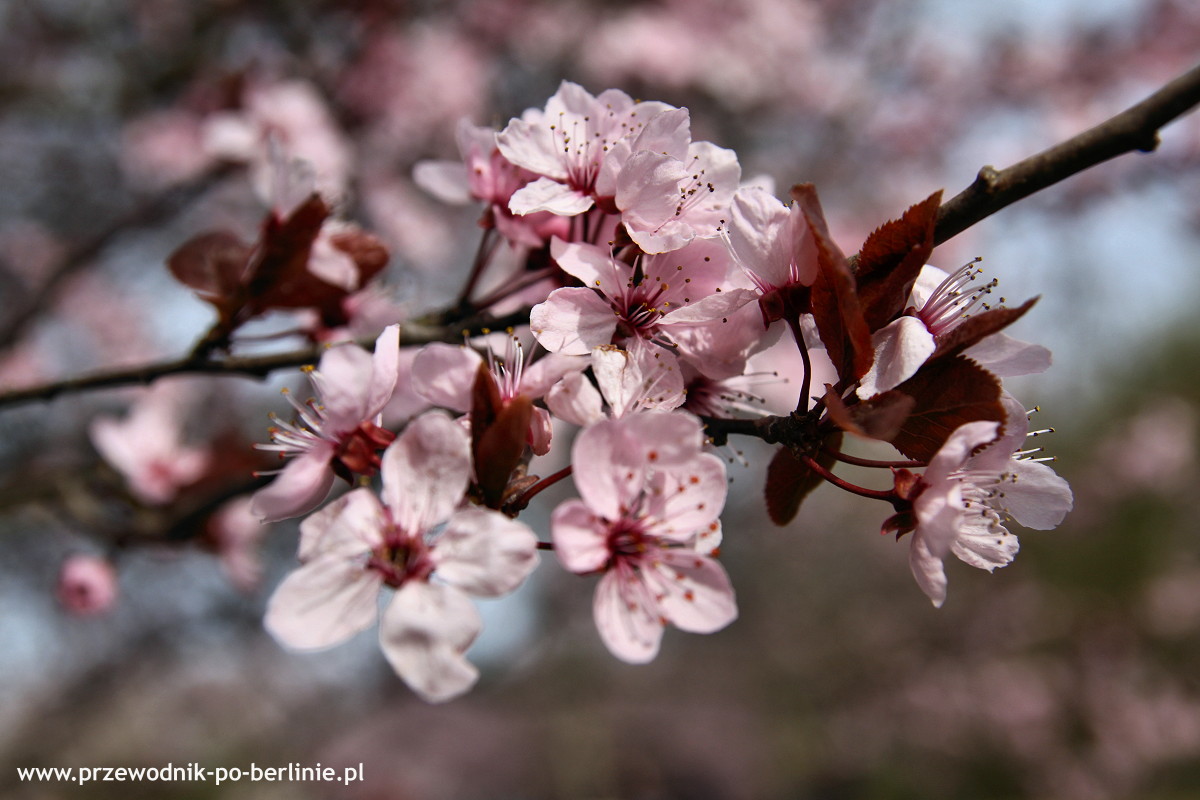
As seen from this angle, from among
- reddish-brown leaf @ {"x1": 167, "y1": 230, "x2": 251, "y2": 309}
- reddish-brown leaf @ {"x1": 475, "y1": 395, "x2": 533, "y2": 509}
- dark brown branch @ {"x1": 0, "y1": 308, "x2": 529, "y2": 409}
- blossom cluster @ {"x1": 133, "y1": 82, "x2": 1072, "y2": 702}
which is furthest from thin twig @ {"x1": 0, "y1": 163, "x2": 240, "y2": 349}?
reddish-brown leaf @ {"x1": 475, "y1": 395, "x2": 533, "y2": 509}

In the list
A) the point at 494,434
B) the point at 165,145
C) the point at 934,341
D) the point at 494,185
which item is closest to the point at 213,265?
the point at 494,185

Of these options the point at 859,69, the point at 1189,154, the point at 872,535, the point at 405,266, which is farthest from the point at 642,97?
the point at 872,535

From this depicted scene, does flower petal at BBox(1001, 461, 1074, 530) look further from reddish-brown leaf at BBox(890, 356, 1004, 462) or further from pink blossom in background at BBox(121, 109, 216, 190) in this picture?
pink blossom in background at BBox(121, 109, 216, 190)

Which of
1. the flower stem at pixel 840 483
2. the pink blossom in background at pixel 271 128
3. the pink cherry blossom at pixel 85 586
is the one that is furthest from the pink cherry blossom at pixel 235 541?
the flower stem at pixel 840 483

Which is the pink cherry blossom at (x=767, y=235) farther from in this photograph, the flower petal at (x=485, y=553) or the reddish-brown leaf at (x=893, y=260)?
the flower petal at (x=485, y=553)

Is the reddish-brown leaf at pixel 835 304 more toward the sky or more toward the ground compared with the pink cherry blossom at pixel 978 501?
more toward the sky

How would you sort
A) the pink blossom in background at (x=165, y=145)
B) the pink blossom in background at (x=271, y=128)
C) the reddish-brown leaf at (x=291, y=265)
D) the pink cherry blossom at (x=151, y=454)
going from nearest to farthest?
the reddish-brown leaf at (x=291, y=265) < the pink cherry blossom at (x=151, y=454) < the pink blossom in background at (x=271, y=128) < the pink blossom in background at (x=165, y=145)
